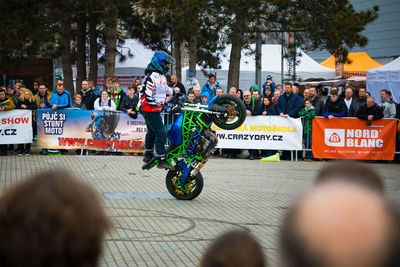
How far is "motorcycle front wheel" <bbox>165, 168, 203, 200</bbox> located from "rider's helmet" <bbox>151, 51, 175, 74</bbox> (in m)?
1.65

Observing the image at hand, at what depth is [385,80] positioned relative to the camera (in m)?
21.0

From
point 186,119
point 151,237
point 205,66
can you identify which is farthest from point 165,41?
point 151,237

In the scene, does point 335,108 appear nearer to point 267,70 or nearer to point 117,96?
point 117,96

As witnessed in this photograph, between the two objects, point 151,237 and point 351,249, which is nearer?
point 351,249

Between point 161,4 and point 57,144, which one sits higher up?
point 161,4

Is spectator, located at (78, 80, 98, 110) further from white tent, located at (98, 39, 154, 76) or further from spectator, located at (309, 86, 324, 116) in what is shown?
white tent, located at (98, 39, 154, 76)

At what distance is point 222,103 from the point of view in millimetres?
8969

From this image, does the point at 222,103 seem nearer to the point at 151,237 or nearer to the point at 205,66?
the point at 151,237

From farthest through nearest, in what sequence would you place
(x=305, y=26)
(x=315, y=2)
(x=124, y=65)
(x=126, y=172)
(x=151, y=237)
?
(x=124, y=65) < (x=315, y=2) < (x=305, y=26) < (x=126, y=172) < (x=151, y=237)

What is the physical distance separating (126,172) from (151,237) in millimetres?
6059

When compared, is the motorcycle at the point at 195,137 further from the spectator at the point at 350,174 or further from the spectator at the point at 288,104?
the spectator at the point at 350,174

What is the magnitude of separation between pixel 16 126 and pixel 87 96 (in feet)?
7.28

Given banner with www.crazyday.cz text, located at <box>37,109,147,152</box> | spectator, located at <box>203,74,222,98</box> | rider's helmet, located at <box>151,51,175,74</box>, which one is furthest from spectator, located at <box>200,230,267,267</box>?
spectator, located at <box>203,74,222,98</box>

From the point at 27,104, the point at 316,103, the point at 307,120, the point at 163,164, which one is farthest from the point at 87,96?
the point at 163,164
